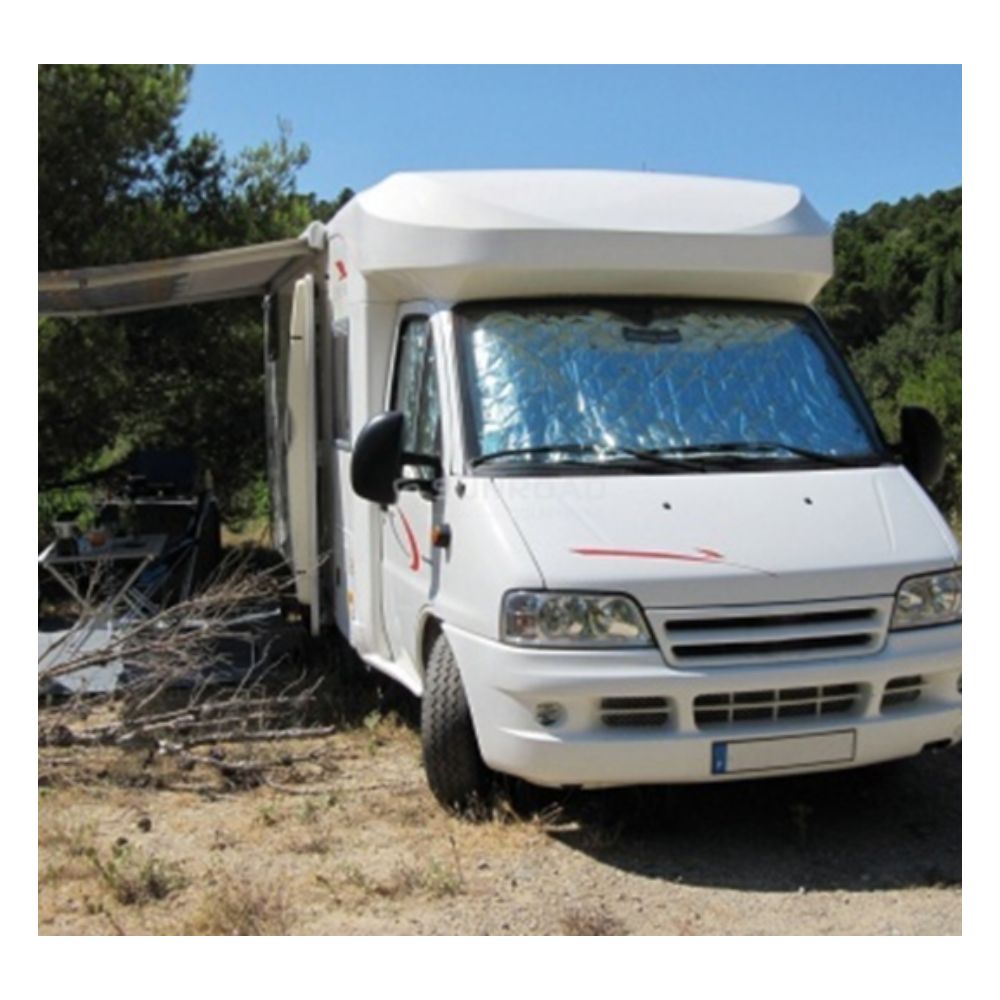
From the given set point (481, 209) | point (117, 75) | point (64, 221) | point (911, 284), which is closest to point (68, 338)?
point (64, 221)

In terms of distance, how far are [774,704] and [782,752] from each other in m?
0.18

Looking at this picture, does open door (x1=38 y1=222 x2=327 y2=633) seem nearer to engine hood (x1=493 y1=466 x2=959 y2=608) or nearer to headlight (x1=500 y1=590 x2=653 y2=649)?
engine hood (x1=493 y1=466 x2=959 y2=608)

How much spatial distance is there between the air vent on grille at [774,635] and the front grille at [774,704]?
5.3 inches

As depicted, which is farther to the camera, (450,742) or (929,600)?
(450,742)

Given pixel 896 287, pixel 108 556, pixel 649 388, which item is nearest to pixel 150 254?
pixel 108 556

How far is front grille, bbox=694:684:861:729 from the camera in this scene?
4.69 m

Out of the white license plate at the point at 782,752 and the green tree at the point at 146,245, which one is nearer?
the white license plate at the point at 782,752

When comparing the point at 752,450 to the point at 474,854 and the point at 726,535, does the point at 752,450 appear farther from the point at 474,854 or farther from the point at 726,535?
the point at 474,854

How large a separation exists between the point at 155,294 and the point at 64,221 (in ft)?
7.89

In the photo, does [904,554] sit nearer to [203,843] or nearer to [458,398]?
[458,398]

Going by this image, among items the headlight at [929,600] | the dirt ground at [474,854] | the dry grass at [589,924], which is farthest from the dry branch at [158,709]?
the headlight at [929,600]

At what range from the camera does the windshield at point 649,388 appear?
209 inches

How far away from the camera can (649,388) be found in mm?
5500

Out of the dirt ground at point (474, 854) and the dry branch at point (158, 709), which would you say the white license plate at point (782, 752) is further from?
the dry branch at point (158, 709)
